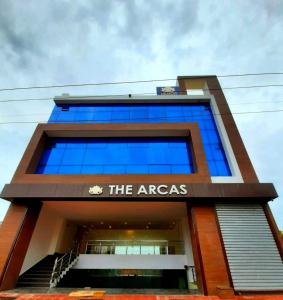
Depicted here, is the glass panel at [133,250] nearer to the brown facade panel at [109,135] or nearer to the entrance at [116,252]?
the entrance at [116,252]

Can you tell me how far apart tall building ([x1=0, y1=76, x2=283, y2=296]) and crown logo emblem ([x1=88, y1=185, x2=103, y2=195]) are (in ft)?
0.29

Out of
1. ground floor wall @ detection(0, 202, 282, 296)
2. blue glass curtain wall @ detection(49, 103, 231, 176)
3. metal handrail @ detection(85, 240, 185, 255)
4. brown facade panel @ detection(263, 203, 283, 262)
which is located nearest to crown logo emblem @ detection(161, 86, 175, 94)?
blue glass curtain wall @ detection(49, 103, 231, 176)

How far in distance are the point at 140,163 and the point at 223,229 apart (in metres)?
6.87

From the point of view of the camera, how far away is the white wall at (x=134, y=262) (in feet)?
43.4

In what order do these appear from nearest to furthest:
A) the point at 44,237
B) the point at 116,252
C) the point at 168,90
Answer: the point at 44,237, the point at 116,252, the point at 168,90

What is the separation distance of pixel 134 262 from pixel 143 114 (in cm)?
1185

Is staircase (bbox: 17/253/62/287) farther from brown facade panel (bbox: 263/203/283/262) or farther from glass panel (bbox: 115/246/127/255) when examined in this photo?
brown facade panel (bbox: 263/203/283/262)

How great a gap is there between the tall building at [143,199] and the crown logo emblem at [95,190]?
9cm

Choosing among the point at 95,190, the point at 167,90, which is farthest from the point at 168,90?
the point at 95,190

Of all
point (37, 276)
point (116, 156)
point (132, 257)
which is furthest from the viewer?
point (116, 156)

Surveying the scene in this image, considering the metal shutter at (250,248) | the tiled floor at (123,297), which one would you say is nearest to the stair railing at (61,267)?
the tiled floor at (123,297)

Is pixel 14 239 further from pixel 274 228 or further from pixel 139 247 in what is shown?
pixel 274 228

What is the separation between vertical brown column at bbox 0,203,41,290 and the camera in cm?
978

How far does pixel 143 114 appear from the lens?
17.7 m
